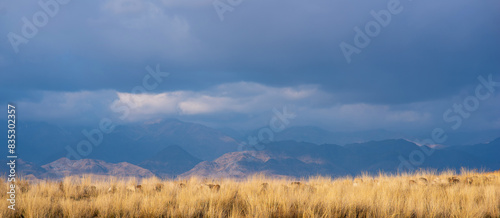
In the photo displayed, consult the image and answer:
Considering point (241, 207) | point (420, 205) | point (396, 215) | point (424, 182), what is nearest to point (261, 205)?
point (241, 207)

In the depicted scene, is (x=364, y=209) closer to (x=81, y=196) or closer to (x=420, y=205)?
(x=420, y=205)

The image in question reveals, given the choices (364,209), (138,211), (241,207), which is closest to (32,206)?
(138,211)

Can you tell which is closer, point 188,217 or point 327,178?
point 188,217

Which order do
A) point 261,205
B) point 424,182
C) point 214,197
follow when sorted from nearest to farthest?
1. point 261,205
2. point 214,197
3. point 424,182

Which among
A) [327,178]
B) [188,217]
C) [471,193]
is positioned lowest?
[188,217]

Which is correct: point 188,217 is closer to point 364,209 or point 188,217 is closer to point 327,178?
point 364,209

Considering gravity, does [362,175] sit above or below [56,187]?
above

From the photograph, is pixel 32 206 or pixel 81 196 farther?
pixel 81 196

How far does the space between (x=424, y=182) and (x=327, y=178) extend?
16.0 ft

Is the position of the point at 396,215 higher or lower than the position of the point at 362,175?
lower

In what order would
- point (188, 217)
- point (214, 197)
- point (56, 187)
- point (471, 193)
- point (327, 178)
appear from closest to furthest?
point (188, 217), point (214, 197), point (471, 193), point (56, 187), point (327, 178)

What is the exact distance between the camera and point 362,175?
18.5m

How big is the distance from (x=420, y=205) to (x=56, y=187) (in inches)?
440

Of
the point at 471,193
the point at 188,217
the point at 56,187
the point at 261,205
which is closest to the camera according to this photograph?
the point at 188,217
